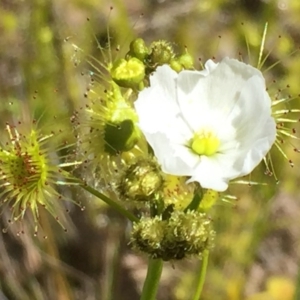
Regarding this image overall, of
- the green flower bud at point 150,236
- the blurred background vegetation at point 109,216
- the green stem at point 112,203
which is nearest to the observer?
the green flower bud at point 150,236

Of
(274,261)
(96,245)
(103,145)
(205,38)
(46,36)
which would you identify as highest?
(103,145)

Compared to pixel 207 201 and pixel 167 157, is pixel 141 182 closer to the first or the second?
pixel 167 157

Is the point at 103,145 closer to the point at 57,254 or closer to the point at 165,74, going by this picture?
the point at 165,74

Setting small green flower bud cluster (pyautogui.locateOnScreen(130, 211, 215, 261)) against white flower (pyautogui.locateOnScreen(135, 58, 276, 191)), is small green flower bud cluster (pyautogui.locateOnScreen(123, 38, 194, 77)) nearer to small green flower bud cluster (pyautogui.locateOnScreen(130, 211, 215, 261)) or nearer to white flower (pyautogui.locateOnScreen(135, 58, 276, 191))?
white flower (pyautogui.locateOnScreen(135, 58, 276, 191))

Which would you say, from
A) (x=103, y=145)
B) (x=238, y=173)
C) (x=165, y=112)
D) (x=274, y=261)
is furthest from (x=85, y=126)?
(x=274, y=261)

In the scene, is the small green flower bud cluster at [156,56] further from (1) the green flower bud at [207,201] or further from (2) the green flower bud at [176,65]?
(1) the green flower bud at [207,201]

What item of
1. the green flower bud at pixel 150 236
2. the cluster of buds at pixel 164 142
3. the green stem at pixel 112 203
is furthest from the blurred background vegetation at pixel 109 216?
the green flower bud at pixel 150 236
